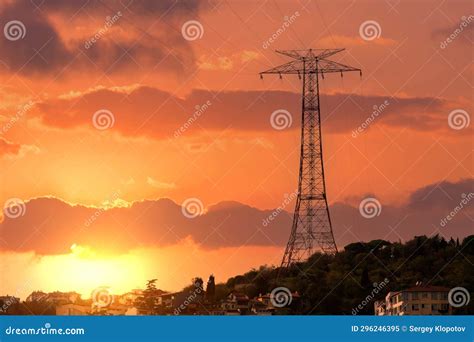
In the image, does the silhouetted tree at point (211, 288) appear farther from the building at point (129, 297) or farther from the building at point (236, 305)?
the building at point (129, 297)

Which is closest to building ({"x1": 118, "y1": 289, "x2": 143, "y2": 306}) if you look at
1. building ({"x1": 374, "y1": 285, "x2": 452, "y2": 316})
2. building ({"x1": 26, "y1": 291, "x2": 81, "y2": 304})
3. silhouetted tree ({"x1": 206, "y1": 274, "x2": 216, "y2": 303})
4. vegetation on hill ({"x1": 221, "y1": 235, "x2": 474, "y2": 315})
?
building ({"x1": 26, "y1": 291, "x2": 81, "y2": 304})

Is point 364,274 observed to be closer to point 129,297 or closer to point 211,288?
point 211,288

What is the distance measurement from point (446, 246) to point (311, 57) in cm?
2571

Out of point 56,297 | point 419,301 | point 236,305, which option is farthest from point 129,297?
point 419,301

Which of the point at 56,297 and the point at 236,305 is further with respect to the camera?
the point at 236,305

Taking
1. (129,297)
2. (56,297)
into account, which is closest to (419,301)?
(129,297)

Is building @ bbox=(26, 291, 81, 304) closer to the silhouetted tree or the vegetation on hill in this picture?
the silhouetted tree

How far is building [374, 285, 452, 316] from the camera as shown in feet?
232

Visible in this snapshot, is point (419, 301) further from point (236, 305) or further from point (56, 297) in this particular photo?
point (56, 297)

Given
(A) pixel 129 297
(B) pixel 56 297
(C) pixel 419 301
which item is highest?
(A) pixel 129 297

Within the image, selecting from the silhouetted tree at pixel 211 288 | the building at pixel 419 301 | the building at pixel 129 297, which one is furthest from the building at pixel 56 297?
the building at pixel 419 301

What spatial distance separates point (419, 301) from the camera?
71.8m

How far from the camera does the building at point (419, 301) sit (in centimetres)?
7062

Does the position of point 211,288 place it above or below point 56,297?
above
